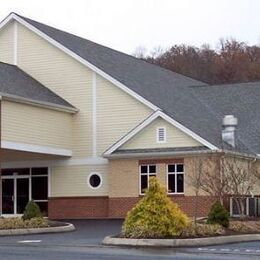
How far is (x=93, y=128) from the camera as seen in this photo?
3831cm

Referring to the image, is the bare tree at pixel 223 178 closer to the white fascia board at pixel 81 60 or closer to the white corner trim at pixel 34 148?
the white fascia board at pixel 81 60

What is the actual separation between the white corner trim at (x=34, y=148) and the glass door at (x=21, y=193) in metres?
3.25

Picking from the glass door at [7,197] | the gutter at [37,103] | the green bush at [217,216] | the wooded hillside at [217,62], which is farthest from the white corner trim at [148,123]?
the wooded hillside at [217,62]

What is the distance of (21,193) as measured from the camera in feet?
132

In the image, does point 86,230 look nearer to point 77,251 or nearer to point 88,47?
point 77,251

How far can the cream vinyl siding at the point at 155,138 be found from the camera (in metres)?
34.8

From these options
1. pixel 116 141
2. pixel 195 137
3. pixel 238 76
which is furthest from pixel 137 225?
pixel 238 76

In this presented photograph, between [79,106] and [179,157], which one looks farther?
[79,106]

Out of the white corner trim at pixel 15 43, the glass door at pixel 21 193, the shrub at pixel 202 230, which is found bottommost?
the shrub at pixel 202 230

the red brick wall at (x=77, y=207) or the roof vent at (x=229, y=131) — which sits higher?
the roof vent at (x=229, y=131)

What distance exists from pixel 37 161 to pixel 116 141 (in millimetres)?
4981

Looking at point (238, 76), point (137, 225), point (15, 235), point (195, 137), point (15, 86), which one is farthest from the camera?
point (238, 76)

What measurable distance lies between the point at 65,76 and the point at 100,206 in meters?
7.15

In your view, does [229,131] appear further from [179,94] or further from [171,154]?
[179,94]
